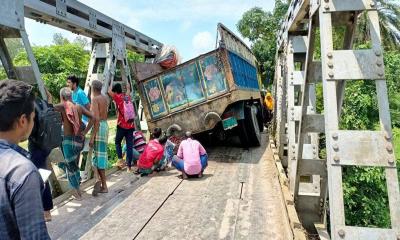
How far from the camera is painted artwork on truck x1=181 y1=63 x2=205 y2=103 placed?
290 inches

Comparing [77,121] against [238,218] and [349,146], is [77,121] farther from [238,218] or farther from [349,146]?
[349,146]

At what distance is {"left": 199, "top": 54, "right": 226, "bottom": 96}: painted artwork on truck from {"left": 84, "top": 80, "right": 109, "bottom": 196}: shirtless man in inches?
96.8

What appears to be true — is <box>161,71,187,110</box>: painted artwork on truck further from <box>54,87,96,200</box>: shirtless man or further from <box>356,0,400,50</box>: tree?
<box>356,0,400,50</box>: tree

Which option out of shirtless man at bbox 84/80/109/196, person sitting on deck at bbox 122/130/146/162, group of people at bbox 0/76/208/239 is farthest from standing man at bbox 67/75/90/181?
person sitting on deck at bbox 122/130/146/162

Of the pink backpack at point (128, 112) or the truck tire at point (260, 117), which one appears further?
the truck tire at point (260, 117)

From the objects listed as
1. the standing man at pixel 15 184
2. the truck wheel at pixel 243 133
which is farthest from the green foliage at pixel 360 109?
the standing man at pixel 15 184

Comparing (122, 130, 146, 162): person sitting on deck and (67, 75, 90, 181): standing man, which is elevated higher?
(67, 75, 90, 181): standing man

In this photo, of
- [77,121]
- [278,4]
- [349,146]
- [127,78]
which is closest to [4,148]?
[349,146]

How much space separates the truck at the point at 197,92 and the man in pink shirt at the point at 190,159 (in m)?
1.20

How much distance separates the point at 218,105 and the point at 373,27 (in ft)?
15.1

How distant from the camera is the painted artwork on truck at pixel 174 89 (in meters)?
7.51

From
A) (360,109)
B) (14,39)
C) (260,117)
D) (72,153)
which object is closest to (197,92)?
(72,153)

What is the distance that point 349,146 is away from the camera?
8.39 feet

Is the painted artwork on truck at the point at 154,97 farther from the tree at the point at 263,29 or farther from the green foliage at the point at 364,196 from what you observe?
the tree at the point at 263,29
